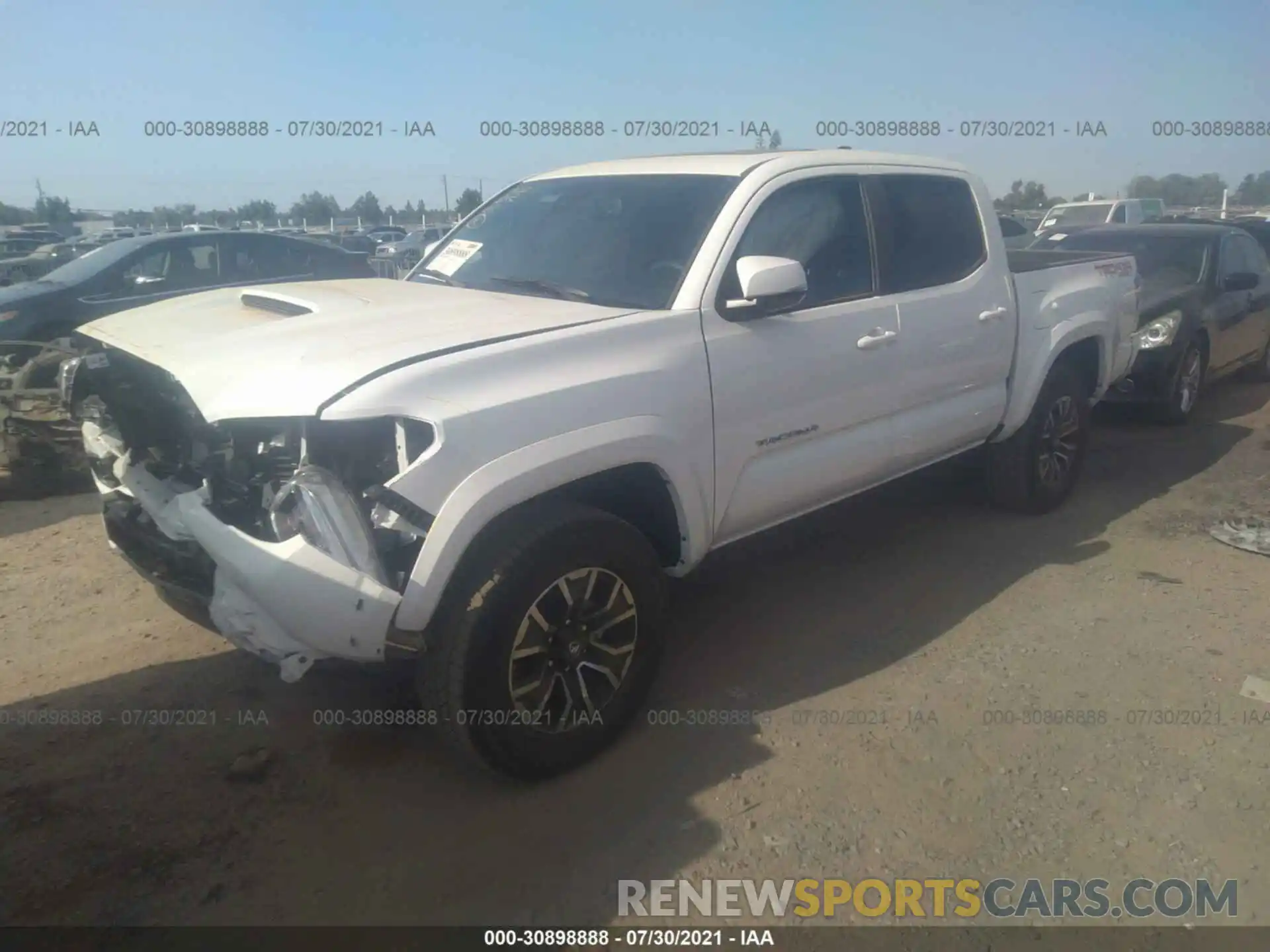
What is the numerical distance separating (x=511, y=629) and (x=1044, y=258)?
442 cm

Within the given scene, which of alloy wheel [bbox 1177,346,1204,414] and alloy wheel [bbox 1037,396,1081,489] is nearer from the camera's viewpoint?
alloy wheel [bbox 1037,396,1081,489]

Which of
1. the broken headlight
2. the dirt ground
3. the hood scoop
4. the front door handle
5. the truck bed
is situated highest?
the truck bed

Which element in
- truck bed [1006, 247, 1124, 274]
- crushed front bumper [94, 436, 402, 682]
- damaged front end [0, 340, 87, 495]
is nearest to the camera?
crushed front bumper [94, 436, 402, 682]

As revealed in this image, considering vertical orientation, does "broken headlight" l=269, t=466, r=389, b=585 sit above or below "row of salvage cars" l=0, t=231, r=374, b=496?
below

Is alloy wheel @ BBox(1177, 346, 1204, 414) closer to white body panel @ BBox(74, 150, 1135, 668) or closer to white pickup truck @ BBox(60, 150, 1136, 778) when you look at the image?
white body panel @ BBox(74, 150, 1135, 668)

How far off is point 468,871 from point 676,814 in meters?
0.67

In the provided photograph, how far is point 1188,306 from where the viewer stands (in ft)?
26.2

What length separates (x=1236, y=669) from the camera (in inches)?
159

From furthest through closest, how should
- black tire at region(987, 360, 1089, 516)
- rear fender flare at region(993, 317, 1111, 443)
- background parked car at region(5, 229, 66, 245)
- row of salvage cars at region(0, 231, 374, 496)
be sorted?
background parked car at region(5, 229, 66, 245), row of salvage cars at region(0, 231, 374, 496), black tire at region(987, 360, 1089, 516), rear fender flare at region(993, 317, 1111, 443)

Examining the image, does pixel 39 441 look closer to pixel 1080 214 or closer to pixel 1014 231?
pixel 1014 231

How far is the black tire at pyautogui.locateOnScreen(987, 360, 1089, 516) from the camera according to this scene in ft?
18.0

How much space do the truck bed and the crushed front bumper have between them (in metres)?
3.98

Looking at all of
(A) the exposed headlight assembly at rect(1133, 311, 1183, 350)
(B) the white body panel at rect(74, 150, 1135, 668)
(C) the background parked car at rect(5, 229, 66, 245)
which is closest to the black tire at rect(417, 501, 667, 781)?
(B) the white body panel at rect(74, 150, 1135, 668)

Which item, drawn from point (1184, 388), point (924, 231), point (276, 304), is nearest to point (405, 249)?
point (1184, 388)
